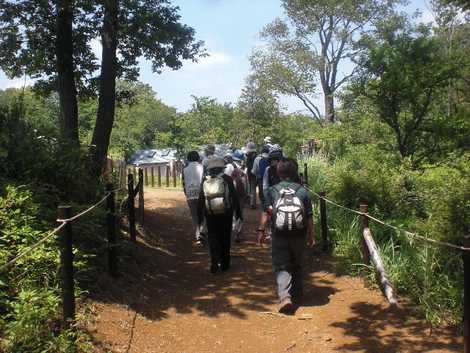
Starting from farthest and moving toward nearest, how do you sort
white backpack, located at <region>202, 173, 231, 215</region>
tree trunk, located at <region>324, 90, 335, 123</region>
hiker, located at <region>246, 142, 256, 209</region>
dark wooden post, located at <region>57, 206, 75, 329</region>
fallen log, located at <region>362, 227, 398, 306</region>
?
tree trunk, located at <region>324, 90, 335, 123</region>
hiker, located at <region>246, 142, 256, 209</region>
white backpack, located at <region>202, 173, 231, 215</region>
fallen log, located at <region>362, 227, 398, 306</region>
dark wooden post, located at <region>57, 206, 75, 329</region>

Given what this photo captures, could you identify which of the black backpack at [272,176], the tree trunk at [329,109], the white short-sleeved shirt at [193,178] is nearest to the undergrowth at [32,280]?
the white short-sleeved shirt at [193,178]

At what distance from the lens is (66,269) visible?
4.14 metres

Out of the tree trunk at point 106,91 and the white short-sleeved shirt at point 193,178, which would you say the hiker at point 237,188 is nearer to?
the white short-sleeved shirt at point 193,178

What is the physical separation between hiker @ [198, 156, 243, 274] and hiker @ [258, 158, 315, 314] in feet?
3.36

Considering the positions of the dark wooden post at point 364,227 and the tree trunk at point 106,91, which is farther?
the tree trunk at point 106,91

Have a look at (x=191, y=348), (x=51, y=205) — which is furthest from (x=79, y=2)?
(x=191, y=348)

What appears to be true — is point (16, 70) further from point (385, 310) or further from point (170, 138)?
point (170, 138)

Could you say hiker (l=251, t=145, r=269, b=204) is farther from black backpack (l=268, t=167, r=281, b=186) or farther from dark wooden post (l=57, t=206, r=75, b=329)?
dark wooden post (l=57, t=206, r=75, b=329)

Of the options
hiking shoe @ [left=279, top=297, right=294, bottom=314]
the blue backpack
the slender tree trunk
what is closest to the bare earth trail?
hiking shoe @ [left=279, top=297, right=294, bottom=314]

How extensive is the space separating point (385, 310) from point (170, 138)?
120 feet

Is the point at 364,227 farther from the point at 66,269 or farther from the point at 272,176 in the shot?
the point at 66,269

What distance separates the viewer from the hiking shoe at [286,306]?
5605 mm

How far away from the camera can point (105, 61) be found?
9.73 metres

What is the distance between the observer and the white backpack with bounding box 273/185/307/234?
18.3 ft
